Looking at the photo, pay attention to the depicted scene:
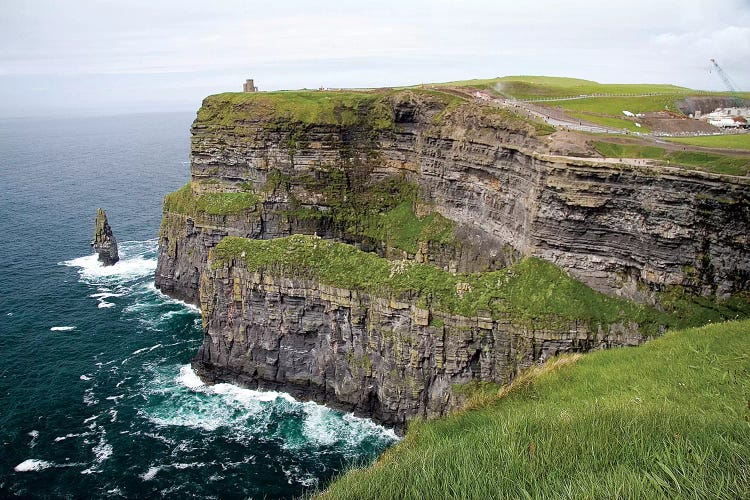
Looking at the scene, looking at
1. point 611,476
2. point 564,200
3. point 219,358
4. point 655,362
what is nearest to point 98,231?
point 219,358

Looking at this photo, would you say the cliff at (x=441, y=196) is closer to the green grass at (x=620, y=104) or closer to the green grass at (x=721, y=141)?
the green grass at (x=721, y=141)

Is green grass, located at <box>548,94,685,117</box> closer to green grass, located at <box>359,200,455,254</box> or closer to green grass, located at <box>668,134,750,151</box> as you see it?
green grass, located at <box>668,134,750,151</box>

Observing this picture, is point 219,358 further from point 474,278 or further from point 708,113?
point 708,113

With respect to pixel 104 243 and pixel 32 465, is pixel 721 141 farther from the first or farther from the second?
pixel 104 243

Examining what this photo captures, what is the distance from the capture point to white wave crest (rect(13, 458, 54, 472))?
39.7 m

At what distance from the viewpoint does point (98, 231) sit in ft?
271

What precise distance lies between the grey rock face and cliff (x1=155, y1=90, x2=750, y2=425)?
0.13 m

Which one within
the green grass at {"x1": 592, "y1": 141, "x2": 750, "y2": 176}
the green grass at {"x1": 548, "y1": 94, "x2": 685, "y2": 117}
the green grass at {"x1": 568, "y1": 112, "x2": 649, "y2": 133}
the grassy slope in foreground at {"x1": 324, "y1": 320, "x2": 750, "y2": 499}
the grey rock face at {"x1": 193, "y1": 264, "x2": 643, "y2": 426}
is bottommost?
the grey rock face at {"x1": 193, "y1": 264, "x2": 643, "y2": 426}

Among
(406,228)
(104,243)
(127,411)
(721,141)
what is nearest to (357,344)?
(127,411)

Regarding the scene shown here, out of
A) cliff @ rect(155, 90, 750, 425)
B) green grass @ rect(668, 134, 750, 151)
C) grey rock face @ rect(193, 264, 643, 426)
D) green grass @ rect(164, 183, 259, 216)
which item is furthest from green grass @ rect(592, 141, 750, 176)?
green grass @ rect(164, 183, 259, 216)

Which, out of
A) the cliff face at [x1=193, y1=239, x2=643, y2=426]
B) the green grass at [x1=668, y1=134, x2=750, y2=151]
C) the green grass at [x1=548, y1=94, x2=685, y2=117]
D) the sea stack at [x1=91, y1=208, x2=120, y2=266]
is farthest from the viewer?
the sea stack at [x1=91, y1=208, x2=120, y2=266]

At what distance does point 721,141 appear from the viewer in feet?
147

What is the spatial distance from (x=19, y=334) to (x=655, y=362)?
6024cm

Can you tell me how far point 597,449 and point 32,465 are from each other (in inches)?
1595
